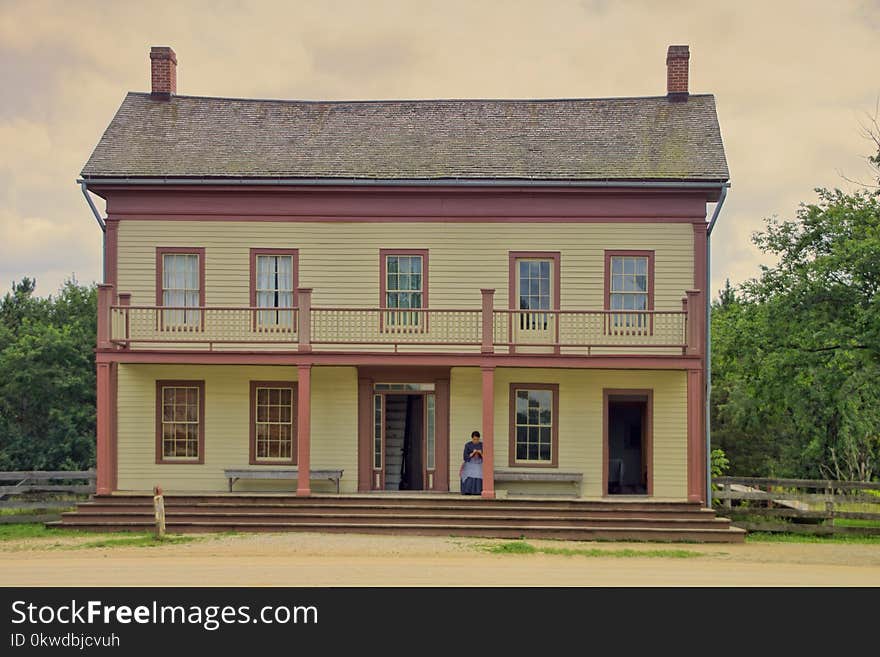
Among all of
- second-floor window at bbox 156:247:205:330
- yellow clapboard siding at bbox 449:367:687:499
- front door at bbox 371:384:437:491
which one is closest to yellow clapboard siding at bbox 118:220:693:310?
second-floor window at bbox 156:247:205:330

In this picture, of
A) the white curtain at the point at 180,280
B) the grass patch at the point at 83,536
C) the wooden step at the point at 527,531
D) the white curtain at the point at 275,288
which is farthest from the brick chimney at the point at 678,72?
the grass patch at the point at 83,536

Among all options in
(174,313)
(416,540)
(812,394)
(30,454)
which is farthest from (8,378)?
(812,394)

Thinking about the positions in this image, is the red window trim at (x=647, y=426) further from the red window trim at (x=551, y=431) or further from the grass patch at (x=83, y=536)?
the grass patch at (x=83, y=536)

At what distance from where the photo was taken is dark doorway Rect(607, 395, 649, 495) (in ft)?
80.9

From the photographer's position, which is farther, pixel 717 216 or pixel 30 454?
pixel 30 454

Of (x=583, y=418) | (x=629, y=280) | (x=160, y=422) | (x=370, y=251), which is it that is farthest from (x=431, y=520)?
(x=629, y=280)

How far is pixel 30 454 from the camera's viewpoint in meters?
38.4

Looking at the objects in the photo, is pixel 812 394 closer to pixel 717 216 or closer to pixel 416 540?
pixel 717 216

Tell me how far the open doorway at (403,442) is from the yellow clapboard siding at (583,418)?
101cm

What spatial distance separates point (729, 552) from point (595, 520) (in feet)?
8.46

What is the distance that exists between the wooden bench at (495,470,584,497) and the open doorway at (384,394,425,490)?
1.85 meters

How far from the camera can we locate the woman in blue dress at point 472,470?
70.2 feet

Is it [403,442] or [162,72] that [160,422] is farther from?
[162,72]

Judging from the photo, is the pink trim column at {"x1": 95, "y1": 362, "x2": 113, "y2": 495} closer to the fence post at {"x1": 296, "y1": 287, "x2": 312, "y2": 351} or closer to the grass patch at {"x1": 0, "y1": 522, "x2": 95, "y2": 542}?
the grass patch at {"x1": 0, "y1": 522, "x2": 95, "y2": 542}
